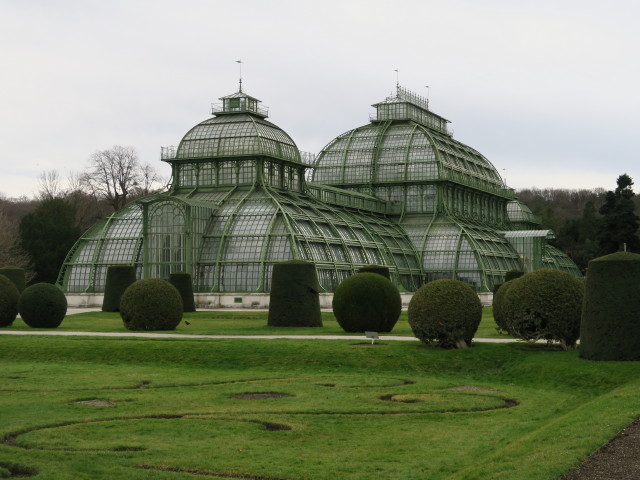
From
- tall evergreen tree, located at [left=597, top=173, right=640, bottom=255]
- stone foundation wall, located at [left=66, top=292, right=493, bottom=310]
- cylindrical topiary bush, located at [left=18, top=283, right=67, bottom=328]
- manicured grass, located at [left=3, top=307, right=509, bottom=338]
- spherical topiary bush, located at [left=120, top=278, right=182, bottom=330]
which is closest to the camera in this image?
manicured grass, located at [left=3, top=307, right=509, bottom=338]

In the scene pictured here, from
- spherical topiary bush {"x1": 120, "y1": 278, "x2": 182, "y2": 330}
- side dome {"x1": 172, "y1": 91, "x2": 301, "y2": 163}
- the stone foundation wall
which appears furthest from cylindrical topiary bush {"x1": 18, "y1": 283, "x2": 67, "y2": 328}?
side dome {"x1": 172, "y1": 91, "x2": 301, "y2": 163}

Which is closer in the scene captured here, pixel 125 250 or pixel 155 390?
pixel 155 390

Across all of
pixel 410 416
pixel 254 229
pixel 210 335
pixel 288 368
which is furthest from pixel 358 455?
pixel 254 229

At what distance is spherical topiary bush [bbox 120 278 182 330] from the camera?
38281 millimetres

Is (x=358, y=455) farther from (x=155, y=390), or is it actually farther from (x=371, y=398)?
(x=155, y=390)

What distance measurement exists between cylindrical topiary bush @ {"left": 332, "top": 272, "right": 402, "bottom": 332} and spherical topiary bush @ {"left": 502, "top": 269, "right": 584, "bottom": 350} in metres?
9.19

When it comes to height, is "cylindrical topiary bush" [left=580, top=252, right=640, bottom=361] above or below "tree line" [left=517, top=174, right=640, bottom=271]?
below

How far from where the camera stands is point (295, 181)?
2945 inches

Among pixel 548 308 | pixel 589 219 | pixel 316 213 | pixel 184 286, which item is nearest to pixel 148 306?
pixel 184 286

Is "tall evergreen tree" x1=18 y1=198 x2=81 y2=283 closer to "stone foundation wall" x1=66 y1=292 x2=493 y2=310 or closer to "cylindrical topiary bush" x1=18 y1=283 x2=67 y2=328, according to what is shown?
"stone foundation wall" x1=66 y1=292 x2=493 y2=310

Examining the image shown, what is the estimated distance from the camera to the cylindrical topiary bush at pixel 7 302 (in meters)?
41.5

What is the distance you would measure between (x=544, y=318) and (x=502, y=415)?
938cm

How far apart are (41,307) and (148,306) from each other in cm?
648

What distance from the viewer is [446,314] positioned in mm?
28750
